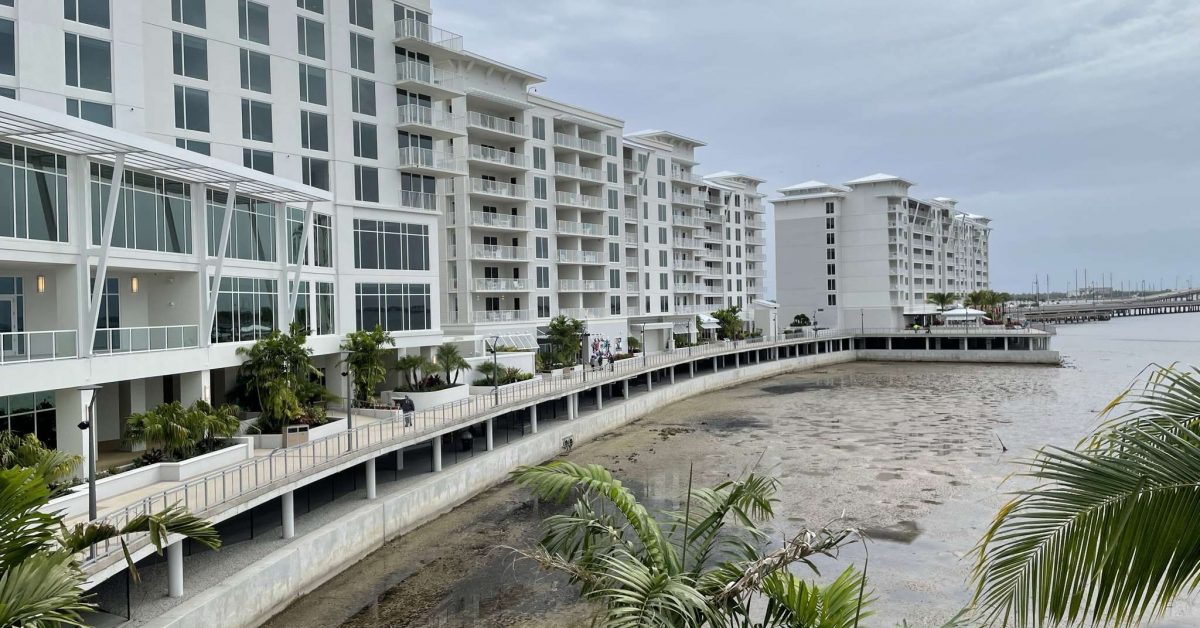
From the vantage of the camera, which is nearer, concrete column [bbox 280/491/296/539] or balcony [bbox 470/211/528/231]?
concrete column [bbox 280/491/296/539]

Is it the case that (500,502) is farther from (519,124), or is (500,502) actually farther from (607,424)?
(519,124)

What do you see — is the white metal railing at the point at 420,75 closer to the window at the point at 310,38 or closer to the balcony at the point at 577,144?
the window at the point at 310,38

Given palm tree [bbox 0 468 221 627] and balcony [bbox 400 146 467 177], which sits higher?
balcony [bbox 400 146 467 177]

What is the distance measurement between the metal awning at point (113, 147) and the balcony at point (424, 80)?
13788 mm

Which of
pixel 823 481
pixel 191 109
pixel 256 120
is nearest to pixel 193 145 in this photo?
pixel 191 109

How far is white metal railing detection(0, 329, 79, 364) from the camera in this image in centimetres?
1919

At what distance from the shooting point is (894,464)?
1344 inches

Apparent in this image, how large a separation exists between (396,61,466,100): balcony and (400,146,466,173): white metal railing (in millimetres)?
3207

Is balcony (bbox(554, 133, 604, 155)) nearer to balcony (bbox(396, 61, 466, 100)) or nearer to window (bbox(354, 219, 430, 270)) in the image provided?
balcony (bbox(396, 61, 466, 100))

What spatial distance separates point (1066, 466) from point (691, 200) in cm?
7346

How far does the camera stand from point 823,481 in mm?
31312

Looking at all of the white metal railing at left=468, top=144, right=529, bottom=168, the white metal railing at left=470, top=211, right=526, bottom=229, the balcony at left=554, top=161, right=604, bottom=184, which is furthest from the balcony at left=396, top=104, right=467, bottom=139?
the balcony at left=554, top=161, right=604, bottom=184

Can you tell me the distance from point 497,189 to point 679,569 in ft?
148

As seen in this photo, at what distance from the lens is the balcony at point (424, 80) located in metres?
40.2
